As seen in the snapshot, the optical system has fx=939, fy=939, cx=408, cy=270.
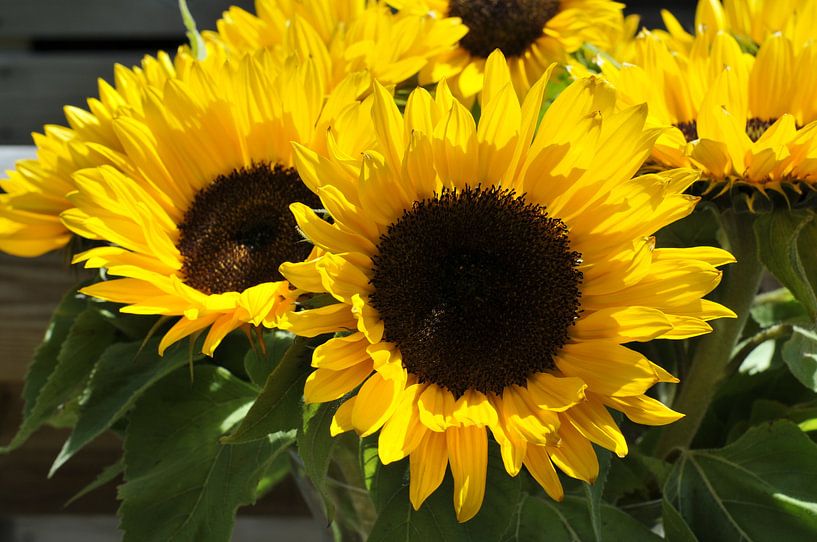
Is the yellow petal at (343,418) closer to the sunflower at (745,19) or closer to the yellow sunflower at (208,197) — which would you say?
the yellow sunflower at (208,197)

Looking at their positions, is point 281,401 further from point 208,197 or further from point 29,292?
point 29,292

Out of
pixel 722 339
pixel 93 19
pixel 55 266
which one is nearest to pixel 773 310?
pixel 722 339

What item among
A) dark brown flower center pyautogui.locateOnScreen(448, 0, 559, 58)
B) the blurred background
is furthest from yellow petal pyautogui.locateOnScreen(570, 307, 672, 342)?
the blurred background

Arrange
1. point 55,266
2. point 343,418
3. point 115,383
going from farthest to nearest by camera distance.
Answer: point 55,266, point 115,383, point 343,418

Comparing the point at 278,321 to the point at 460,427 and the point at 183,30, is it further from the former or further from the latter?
the point at 183,30

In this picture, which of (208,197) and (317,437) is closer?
(317,437)

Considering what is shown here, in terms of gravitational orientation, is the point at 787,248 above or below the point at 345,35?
below

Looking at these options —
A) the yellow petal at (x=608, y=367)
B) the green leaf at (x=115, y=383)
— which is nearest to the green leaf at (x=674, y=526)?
the yellow petal at (x=608, y=367)
